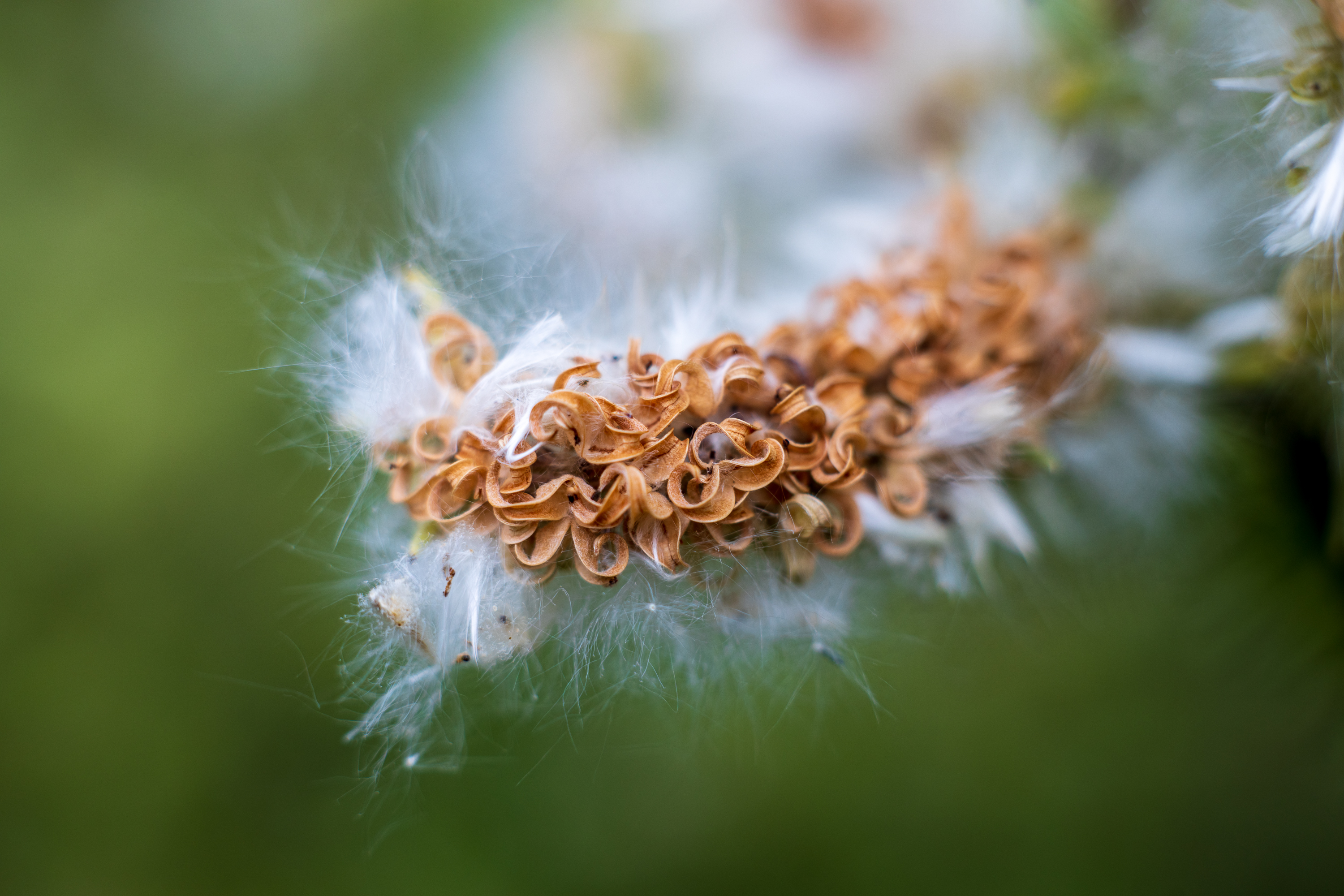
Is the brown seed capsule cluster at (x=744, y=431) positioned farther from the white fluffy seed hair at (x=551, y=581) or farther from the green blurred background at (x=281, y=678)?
the green blurred background at (x=281, y=678)

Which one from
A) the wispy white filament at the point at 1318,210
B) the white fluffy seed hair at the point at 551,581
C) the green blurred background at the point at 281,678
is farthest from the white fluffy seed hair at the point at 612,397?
the green blurred background at the point at 281,678

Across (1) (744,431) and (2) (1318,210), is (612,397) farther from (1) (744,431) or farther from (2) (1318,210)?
(2) (1318,210)

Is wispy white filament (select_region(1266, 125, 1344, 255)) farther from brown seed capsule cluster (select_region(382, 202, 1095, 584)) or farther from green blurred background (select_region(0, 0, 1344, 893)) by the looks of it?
green blurred background (select_region(0, 0, 1344, 893))

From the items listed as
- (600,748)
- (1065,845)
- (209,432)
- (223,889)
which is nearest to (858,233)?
(600,748)

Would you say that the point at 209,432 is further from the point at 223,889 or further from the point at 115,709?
the point at 223,889

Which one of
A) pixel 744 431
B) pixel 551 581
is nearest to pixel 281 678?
pixel 551 581

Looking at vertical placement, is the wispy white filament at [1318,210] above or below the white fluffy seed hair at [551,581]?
above
